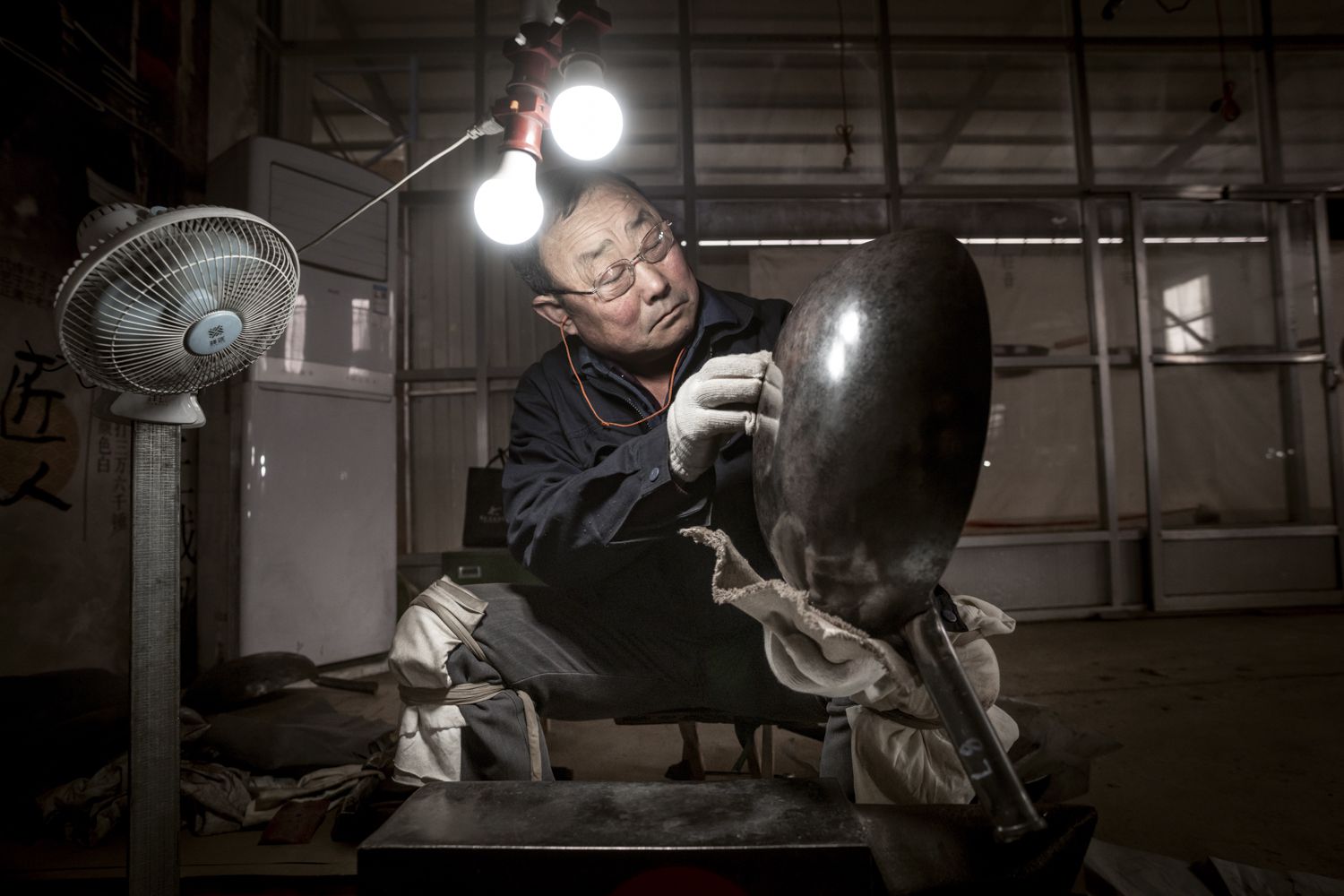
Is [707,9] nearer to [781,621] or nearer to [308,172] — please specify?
[308,172]

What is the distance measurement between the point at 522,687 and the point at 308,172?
9.85 ft

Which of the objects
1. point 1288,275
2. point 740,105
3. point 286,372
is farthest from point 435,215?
point 1288,275

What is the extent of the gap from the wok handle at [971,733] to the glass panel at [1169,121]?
5.01 m

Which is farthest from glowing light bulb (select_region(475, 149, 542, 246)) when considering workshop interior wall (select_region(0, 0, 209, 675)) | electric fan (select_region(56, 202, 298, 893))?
workshop interior wall (select_region(0, 0, 209, 675))

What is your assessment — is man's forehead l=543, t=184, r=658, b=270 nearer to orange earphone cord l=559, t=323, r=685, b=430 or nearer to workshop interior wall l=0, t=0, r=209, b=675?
orange earphone cord l=559, t=323, r=685, b=430

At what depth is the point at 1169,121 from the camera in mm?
4590

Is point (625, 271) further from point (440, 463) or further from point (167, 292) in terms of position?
point (440, 463)

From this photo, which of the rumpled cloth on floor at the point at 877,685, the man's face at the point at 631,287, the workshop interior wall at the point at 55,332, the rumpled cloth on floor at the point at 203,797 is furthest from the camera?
the workshop interior wall at the point at 55,332

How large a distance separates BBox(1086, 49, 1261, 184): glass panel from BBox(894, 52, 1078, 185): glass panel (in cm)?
27

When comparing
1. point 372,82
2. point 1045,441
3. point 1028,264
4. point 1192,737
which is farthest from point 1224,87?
point 372,82

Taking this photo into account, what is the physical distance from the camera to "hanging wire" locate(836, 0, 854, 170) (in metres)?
4.49

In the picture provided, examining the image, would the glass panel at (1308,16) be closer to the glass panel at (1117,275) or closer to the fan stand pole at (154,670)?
the glass panel at (1117,275)

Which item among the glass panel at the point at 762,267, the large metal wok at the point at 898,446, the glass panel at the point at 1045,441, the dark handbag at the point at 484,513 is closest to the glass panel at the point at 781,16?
the glass panel at the point at 762,267

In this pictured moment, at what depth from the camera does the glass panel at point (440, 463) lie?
429cm
